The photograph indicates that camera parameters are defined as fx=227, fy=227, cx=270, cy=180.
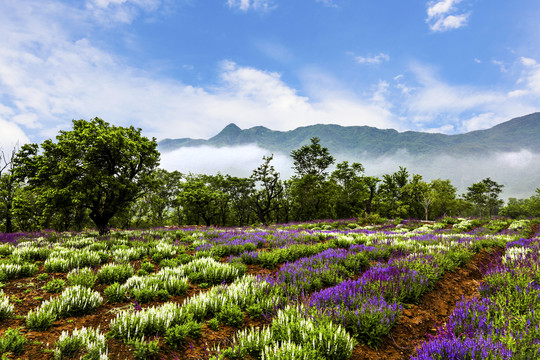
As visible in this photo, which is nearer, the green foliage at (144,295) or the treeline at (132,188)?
the green foliage at (144,295)

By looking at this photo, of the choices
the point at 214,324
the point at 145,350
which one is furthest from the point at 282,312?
the point at 145,350

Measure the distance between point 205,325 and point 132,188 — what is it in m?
12.4

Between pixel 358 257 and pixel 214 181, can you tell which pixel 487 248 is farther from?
pixel 214 181

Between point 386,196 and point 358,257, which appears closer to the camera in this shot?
point 358,257

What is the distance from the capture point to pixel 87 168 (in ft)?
41.5

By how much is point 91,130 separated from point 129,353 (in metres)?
14.6

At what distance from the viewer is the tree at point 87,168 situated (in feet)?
40.2

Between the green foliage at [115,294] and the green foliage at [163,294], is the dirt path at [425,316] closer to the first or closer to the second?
the green foliage at [163,294]

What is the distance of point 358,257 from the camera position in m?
7.01

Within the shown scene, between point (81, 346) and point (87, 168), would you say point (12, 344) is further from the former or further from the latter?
point (87, 168)

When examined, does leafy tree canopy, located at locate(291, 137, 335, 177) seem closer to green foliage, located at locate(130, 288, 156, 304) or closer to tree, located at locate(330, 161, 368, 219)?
tree, located at locate(330, 161, 368, 219)

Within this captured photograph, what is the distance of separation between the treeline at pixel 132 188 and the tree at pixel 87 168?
1.7 inches

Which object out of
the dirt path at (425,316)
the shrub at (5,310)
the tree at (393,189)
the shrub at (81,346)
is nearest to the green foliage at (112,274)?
the shrub at (5,310)

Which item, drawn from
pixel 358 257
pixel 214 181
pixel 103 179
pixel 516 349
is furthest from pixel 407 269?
pixel 214 181
